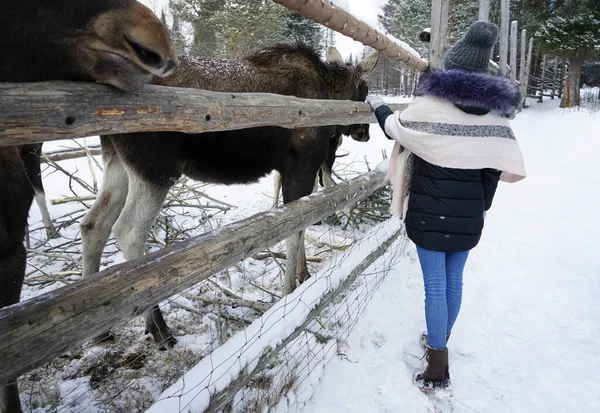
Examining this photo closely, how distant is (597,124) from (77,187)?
17.5 metres

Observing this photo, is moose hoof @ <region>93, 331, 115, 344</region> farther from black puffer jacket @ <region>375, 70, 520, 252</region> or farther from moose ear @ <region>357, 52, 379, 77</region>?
moose ear @ <region>357, 52, 379, 77</region>

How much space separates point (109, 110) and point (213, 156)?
187cm

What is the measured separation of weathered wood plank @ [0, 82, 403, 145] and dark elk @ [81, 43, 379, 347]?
1.05m

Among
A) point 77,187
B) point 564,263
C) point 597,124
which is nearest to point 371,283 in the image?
point 564,263

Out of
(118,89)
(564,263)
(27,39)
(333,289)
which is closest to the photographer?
(118,89)

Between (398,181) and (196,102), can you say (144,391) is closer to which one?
(196,102)

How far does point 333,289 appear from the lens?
111 inches

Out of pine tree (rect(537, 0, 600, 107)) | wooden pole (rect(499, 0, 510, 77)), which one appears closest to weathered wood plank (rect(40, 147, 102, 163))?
wooden pole (rect(499, 0, 510, 77))

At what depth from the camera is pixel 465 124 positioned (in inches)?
86.4

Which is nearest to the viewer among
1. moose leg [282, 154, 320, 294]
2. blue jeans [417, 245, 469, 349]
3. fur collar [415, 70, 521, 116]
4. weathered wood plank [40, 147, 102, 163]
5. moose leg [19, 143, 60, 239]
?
fur collar [415, 70, 521, 116]

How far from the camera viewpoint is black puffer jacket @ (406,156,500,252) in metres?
2.34

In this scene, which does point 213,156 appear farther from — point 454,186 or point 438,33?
point 438,33

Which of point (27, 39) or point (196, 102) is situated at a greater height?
point (27, 39)

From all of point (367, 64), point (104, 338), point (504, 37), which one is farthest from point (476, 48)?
point (504, 37)
